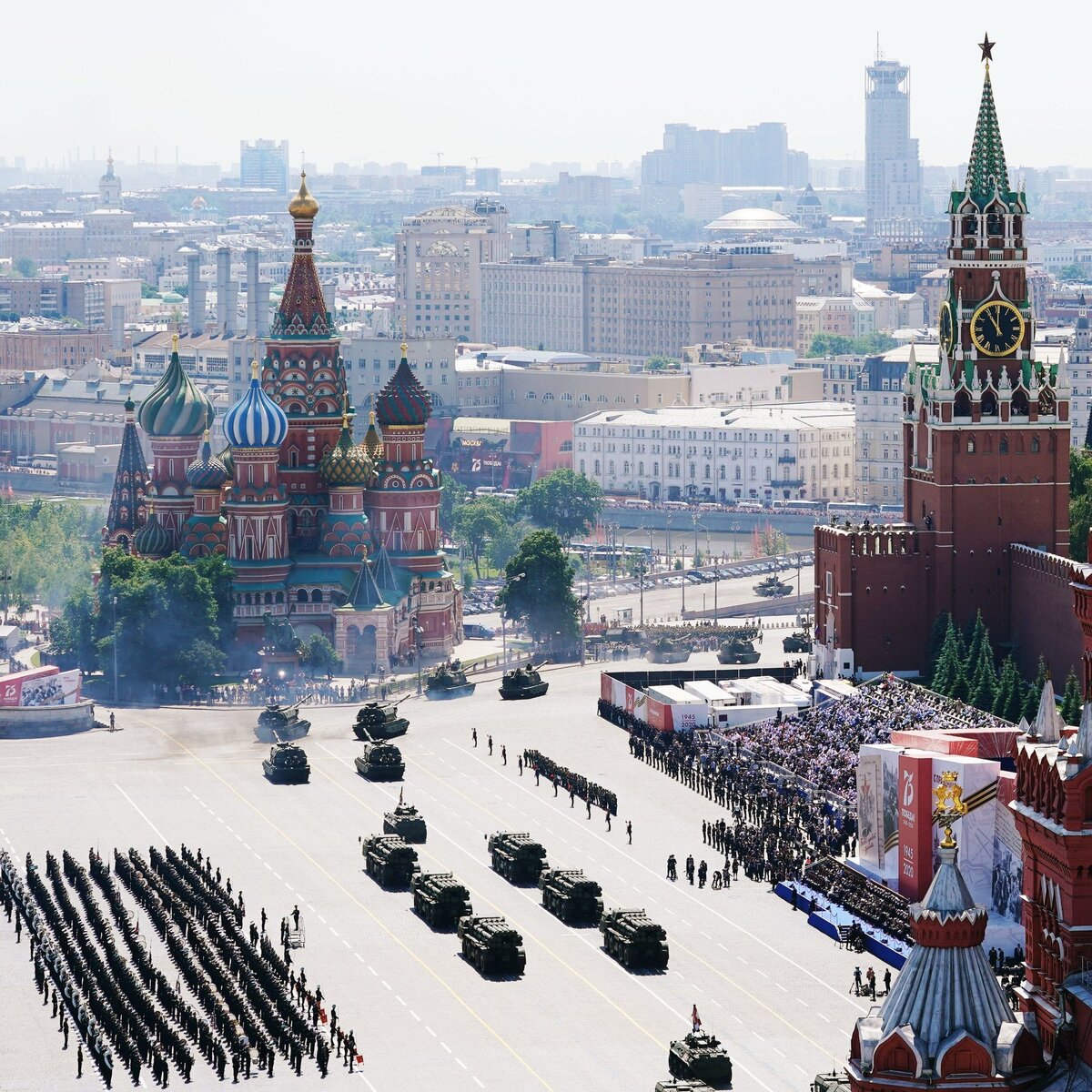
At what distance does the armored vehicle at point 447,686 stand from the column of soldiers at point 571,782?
16.5 meters

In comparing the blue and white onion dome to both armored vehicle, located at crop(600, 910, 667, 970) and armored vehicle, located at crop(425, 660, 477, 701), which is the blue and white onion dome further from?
armored vehicle, located at crop(600, 910, 667, 970)

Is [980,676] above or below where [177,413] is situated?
below

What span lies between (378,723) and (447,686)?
12.0 meters

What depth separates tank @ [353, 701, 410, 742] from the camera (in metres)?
125

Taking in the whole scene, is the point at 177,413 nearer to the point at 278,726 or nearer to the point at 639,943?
the point at 278,726

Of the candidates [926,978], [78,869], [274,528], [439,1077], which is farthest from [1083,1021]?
[274,528]

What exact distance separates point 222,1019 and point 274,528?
67.5 meters

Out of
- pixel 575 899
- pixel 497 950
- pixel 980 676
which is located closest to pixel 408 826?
pixel 575 899

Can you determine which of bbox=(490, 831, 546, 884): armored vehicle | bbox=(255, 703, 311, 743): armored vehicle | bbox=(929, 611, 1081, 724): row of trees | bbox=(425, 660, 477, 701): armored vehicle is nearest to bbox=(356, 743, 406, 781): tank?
bbox=(255, 703, 311, 743): armored vehicle

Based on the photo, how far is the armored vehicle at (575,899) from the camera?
9288 centimetres

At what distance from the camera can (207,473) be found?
487 feet

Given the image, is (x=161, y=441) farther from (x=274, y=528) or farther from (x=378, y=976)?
(x=378, y=976)

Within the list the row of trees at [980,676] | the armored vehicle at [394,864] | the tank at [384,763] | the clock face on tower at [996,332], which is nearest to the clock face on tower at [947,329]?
the clock face on tower at [996,332]

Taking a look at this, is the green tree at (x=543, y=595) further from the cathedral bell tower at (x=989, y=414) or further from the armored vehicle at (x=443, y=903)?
the armored vehicle at (x=443, y=903)
